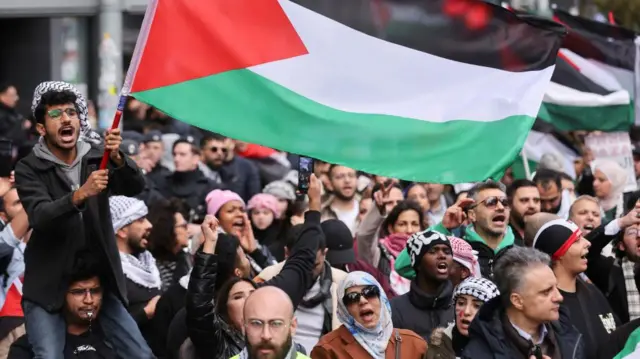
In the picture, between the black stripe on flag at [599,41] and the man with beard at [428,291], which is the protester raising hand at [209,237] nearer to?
the man with beard at [428,291]

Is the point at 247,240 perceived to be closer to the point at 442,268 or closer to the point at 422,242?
the point at 422,242

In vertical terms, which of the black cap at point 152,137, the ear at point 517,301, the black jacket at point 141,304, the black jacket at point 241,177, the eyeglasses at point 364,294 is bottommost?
the black jacket at point 241,177

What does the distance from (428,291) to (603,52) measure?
6.91 meters

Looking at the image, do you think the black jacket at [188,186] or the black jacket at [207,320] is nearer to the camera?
the black jacket at [207,320]

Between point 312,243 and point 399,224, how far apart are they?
8.96ft

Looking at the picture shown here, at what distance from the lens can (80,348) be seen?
8680 mm

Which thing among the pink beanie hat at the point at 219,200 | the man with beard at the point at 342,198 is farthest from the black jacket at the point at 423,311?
the man with beard at the point at 342,198

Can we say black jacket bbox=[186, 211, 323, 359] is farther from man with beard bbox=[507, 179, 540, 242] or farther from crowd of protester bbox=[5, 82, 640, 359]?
man with beard bbox=[507, 179, 540, 242]

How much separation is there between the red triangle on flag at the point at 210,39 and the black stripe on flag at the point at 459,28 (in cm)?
30

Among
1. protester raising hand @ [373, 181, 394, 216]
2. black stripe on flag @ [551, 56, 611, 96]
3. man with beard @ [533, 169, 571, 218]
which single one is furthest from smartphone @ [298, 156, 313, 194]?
black stripe on flag @ [551, 56, 611, 96]

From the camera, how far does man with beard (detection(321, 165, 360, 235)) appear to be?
14.0m

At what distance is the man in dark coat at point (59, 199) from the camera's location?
827 centimetres

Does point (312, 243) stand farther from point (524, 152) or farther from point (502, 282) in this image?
point (524, 152)

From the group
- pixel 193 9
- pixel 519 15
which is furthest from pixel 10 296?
pixel 519 15
